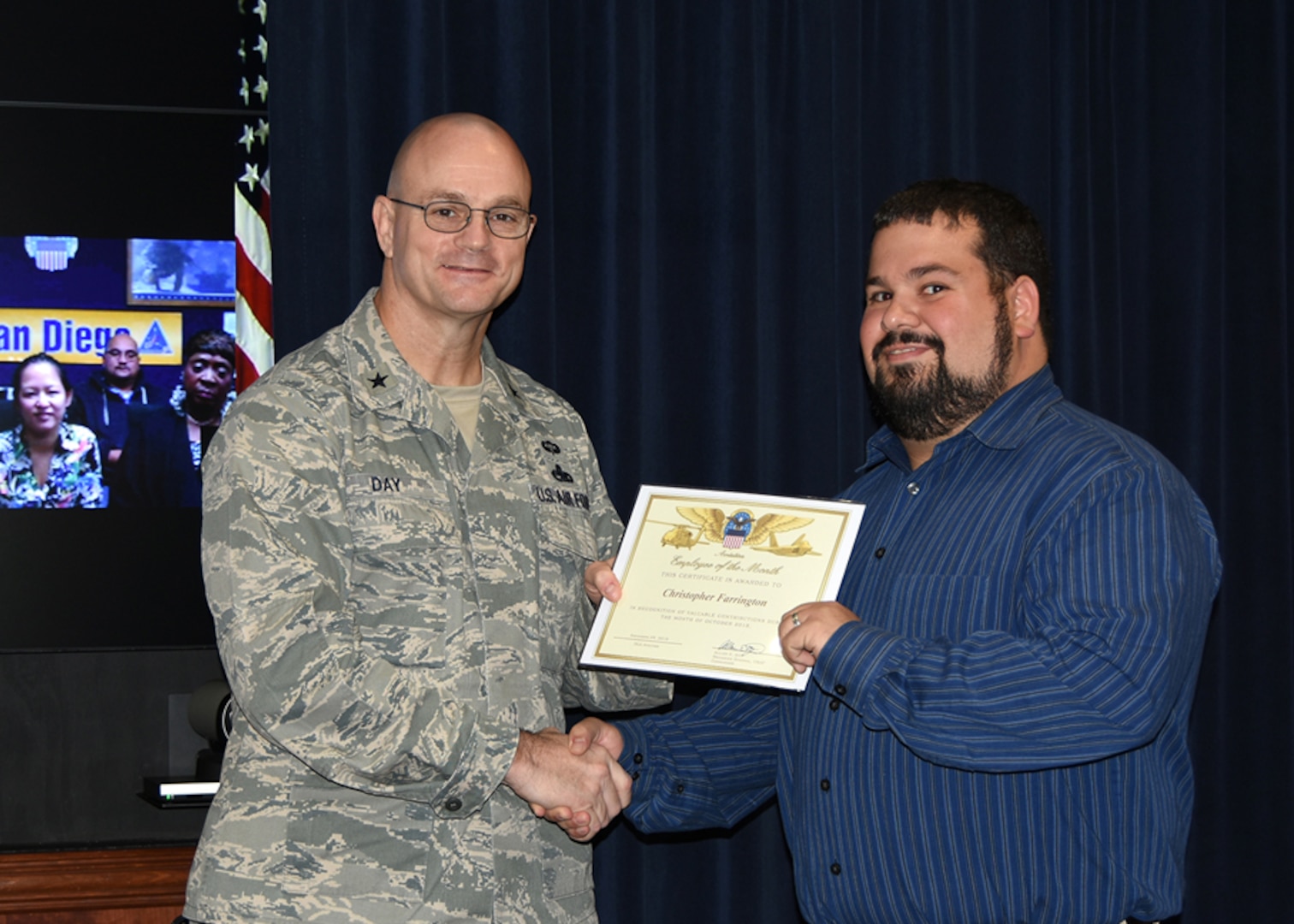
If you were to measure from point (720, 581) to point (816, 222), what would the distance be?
4.52ft

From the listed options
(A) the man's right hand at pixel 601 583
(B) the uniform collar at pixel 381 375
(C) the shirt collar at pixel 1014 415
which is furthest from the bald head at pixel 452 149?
(C) the shirt collar at pixel 1014 415

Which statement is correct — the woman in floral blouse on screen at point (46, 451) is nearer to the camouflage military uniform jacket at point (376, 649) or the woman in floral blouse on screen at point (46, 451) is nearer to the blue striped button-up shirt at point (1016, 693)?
the camouflage military uniform jacket at point (376, 649)

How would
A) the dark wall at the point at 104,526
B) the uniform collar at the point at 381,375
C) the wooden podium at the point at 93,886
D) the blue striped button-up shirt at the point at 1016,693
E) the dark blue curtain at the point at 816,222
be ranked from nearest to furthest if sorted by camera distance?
the blue striped button-up shirt at the point at 1016,693 → the uniform collar at the point at 381,375 → the wooden podium at the point at 93,886 → the dark wall at the point at 104,526 → the dark blue curtain at the point at 816,222

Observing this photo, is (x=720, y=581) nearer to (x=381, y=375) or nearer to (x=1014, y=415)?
(x=1014, y=415)

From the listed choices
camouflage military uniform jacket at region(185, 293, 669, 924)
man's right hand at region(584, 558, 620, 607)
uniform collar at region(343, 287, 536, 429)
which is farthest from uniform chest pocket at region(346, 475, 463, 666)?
man's right hand at region(584, 558, 620, 607)

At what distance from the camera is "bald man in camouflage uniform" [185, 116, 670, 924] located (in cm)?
213

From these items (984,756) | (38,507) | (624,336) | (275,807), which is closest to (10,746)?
(38,507)

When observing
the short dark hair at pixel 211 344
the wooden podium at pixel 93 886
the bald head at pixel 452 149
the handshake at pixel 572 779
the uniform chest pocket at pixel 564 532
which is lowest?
the wooden podium at pixel 93 886

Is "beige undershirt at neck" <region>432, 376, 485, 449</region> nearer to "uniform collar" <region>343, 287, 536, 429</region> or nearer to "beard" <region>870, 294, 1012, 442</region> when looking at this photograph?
"uniform collar" <region>343, 287, 536, 429</region>

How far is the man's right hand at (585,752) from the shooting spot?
90.1 inches

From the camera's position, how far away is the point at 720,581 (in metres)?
2.27

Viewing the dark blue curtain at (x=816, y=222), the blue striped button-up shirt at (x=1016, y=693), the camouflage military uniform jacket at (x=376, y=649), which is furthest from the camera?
the dark blue curtain at (x=816, y=222)

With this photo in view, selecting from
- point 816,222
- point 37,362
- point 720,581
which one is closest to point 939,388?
point 720,581

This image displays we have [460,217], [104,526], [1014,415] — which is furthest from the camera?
[104,526]
